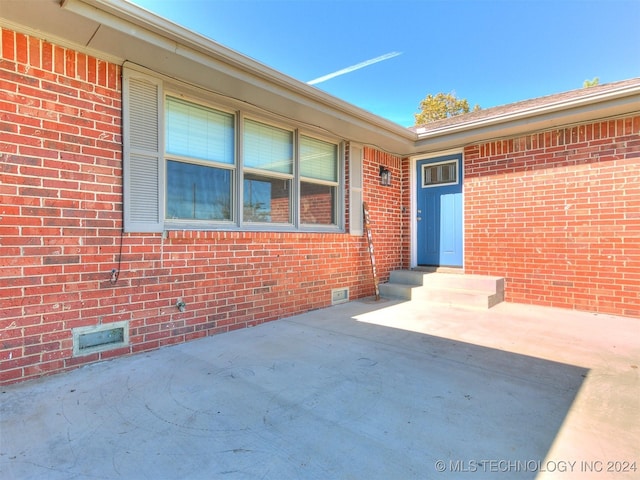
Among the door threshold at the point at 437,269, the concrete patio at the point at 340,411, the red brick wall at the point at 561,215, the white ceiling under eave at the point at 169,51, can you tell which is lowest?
the concrete patio at the point at 340,411

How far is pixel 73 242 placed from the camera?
9.00 ft

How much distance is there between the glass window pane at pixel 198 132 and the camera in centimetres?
347

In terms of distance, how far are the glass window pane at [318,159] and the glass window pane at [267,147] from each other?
0.26m

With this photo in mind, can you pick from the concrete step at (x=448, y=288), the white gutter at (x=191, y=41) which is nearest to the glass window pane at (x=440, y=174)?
the concrete step at (x=448, y=288)

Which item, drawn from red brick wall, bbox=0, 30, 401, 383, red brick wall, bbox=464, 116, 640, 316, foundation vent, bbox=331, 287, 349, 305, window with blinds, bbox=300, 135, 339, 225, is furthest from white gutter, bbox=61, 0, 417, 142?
red brick wall, bbox=464, 116, 640, 316

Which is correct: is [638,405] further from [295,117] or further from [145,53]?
[145,53]

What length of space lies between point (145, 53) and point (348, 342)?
130 inches

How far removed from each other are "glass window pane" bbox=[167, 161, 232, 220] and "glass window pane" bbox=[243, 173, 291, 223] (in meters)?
0.28

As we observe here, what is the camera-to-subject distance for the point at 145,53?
2873 millimetres

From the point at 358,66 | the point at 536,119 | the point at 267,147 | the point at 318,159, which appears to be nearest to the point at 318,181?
the point at 318,159

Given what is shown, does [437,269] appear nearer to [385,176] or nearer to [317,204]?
[385,176]

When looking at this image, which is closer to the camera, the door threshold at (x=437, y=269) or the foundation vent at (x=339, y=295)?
the foundation vent at (x=339, y=295)

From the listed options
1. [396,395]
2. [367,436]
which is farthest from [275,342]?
[367,436]

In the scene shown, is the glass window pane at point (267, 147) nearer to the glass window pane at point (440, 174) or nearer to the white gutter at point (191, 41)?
the white gutter at point (191, 41)
